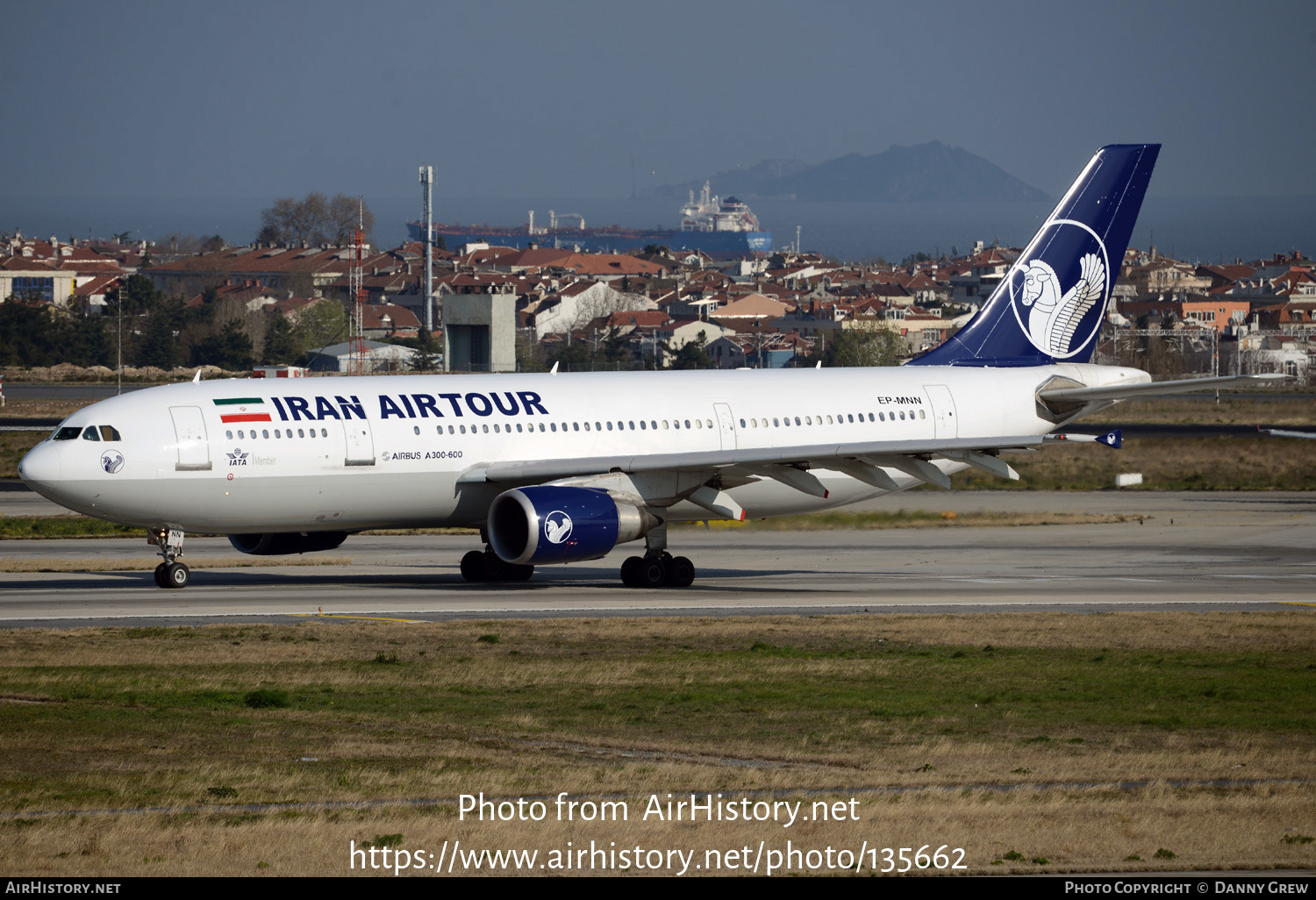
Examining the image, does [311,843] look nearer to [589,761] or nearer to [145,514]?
[589,761]

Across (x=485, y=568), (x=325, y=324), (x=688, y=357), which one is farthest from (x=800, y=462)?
(x=325, y=324)

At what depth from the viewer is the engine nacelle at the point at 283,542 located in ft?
124

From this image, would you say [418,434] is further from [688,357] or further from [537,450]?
[688,357]

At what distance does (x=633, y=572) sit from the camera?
38.1 meters

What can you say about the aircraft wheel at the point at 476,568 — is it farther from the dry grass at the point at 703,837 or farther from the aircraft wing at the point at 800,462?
the dry grass at the point at 703,837

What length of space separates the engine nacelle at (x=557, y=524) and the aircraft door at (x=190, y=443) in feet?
20.5

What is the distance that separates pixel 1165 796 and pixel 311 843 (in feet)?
28.9

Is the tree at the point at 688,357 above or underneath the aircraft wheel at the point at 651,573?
above

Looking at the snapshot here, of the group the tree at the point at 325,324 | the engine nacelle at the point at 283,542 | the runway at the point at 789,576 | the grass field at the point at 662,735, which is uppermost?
the tree at the point at 325,324

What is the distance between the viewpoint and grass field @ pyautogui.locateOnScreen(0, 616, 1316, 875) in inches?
588

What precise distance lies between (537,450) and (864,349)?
98.6 metres

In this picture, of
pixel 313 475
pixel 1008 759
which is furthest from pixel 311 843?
pixel 313 475

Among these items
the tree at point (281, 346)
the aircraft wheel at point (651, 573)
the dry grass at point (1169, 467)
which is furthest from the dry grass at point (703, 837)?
the tree at point (281, 346)

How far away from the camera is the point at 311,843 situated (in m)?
14.6
